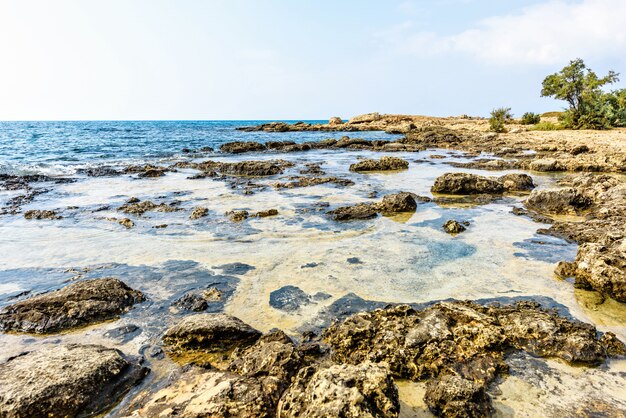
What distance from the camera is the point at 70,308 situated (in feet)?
17.8

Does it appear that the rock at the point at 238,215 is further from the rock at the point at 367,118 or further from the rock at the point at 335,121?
the rock at the point at 335,121

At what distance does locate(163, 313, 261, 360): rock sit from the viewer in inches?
184

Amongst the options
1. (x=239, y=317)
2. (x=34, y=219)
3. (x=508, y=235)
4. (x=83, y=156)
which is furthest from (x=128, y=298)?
(x=83, y=156)

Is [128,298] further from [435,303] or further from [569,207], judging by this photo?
[569,207]

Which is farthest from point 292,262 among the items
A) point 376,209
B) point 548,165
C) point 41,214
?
point 548,165

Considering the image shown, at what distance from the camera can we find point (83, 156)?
2942 centimetres

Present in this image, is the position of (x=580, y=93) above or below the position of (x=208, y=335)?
above

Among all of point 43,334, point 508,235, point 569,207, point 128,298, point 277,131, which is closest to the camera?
point 43,334

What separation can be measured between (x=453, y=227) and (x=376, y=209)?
9.02 feet

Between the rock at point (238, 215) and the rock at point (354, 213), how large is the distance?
2.62m

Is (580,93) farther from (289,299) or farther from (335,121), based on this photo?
(335,121)

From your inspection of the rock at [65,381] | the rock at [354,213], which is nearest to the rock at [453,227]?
the rock at [354,213]

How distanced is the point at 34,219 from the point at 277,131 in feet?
193

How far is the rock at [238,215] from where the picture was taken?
10717mm
